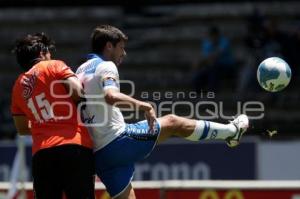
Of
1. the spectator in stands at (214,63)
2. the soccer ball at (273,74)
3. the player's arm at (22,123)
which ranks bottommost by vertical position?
the spectator in stands at (214,63)

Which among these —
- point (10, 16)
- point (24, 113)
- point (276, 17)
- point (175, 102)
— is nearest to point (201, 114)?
point (175, 102)

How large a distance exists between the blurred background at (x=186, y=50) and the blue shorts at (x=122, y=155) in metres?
4.30

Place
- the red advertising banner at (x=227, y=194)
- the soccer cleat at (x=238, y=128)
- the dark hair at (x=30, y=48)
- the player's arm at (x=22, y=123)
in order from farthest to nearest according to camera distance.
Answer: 1. the soccer cleat at (x=238, y=128)
2. the red advertising banner at (x=227, y=194)
3. the player's arm at (x=22, y=123)
4. the dark hair at (x=30, y=48)

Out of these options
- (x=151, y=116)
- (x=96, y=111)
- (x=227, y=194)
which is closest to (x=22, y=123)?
(x=96, y=111)

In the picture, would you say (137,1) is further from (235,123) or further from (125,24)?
(235,123)

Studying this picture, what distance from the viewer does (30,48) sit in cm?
695

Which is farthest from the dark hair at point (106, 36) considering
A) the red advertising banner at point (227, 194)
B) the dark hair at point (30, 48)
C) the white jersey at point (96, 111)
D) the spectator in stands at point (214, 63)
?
the spectator in stands at point (214, 63)

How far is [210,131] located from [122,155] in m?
0.74

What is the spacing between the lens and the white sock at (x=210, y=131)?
7.27 m

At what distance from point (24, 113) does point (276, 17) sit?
863cm

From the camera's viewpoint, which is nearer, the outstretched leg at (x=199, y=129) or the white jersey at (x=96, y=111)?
the white jersey at (x=96, y=111)

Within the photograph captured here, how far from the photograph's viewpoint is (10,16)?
53.1 feet

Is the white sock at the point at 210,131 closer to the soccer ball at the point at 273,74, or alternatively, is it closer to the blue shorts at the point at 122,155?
the blue shorts at the point at 122,155

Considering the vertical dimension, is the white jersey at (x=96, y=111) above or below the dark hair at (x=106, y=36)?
below
